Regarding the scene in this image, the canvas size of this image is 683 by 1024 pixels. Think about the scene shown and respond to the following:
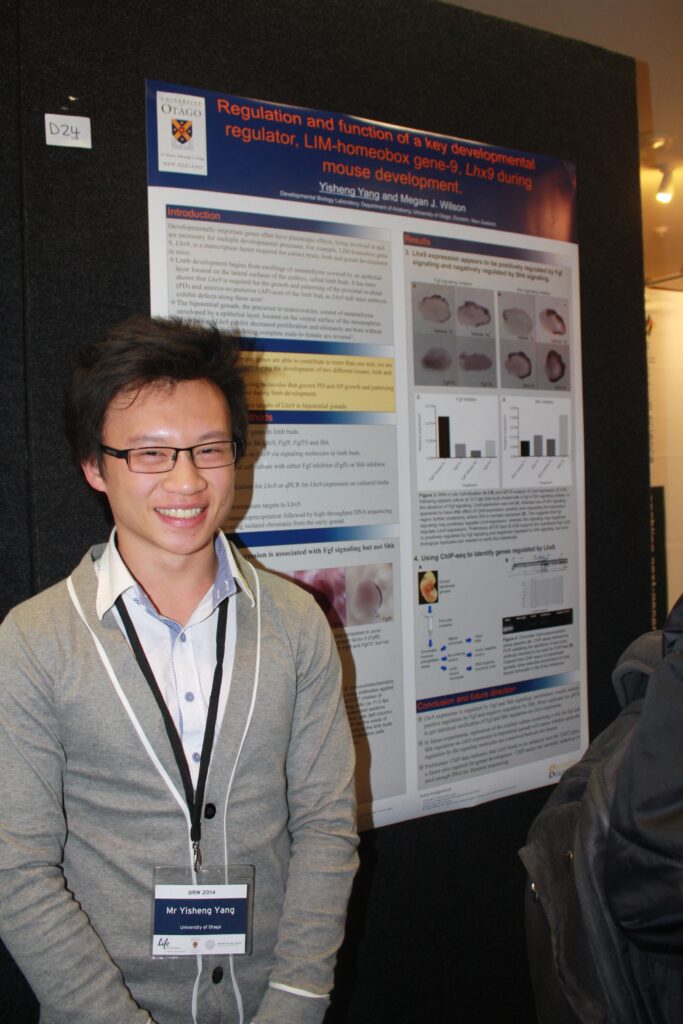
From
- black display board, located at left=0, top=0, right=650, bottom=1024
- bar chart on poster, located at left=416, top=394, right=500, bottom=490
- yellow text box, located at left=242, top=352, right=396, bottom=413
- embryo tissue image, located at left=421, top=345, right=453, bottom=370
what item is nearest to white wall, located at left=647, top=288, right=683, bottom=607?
black display board, located at left=0, top=0, right=650, bottom=1024

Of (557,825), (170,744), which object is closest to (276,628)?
(170,744)

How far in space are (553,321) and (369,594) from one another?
1.02 meters

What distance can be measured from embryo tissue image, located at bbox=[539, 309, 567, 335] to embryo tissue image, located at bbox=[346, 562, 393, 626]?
89 cm

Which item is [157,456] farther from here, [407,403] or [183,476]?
[407,403]

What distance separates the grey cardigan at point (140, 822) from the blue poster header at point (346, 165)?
39.0 inches

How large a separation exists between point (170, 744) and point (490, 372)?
4.57ft

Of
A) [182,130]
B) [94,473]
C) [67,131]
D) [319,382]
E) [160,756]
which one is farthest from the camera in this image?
[319,382]

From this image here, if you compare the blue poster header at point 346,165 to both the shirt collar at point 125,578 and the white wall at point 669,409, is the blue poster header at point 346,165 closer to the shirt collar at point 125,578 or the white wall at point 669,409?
the shirt collar at point 125,578

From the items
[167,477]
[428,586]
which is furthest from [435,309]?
[167,477]

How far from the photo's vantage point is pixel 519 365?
2199 millimetres

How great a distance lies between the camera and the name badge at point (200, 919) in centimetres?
121

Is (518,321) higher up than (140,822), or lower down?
higher up

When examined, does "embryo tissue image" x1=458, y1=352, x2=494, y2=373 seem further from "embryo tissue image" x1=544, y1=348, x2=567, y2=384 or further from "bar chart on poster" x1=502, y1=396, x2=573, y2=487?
"embryo tissue image" x1=544, y1=348, x2=567, y2=384

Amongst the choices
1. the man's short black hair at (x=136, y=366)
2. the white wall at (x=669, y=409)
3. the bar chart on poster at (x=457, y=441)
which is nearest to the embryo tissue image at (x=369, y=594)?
the bar chart on poster at (x=457, y=441)
